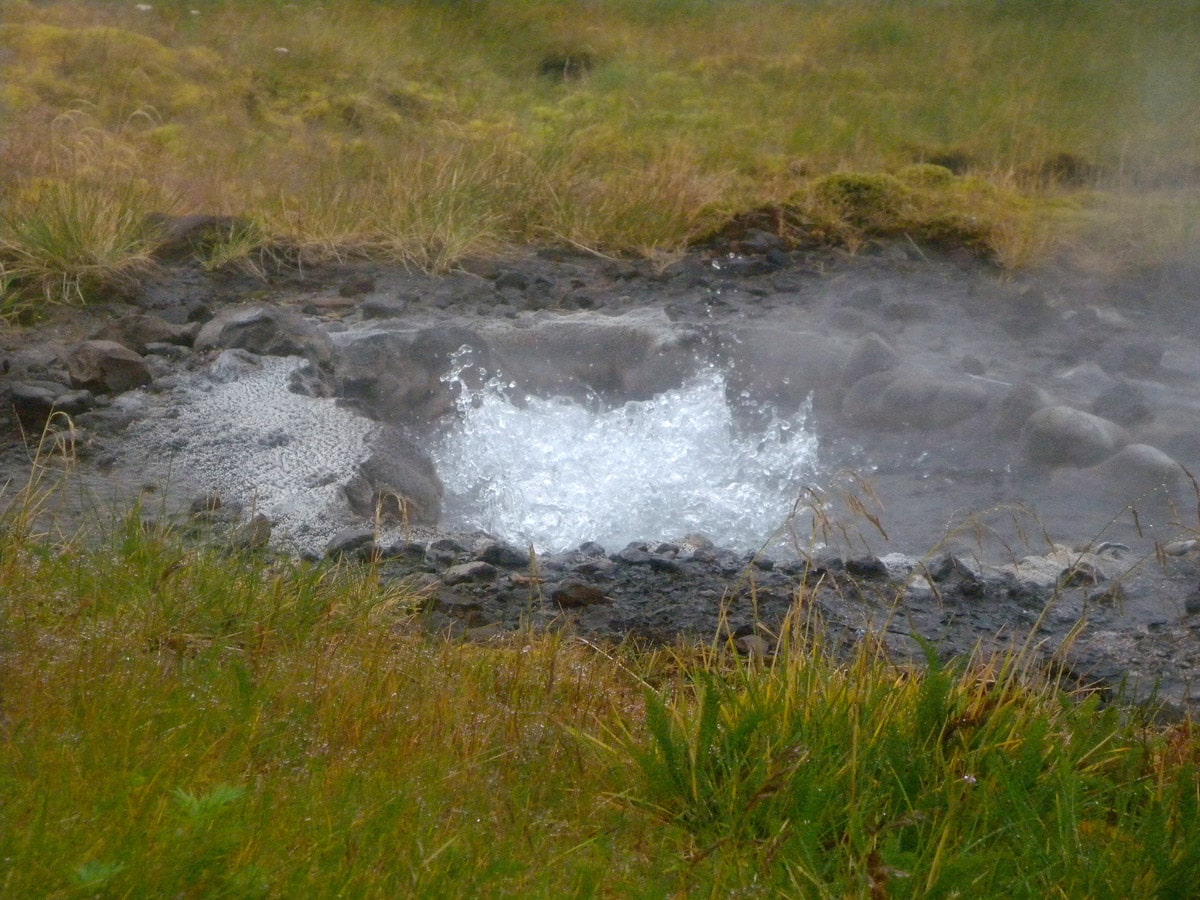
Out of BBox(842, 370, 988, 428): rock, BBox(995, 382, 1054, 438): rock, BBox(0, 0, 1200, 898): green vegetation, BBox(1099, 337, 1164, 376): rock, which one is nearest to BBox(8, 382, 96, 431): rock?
BBox(0, 0, 1200, 898): green vegetation

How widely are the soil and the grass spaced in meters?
0.26

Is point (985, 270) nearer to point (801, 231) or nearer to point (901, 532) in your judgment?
point (801, 231)

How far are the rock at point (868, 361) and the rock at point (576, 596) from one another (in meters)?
2.47

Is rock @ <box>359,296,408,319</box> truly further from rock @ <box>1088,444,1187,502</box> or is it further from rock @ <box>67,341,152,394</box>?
rock @ <box>1088,444,1187,502</box>

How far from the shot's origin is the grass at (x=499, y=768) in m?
1.81

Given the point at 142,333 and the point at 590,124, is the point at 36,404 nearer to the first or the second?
the point at 142,333

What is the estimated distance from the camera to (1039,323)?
6.84 metres

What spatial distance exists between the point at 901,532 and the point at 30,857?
3688mm

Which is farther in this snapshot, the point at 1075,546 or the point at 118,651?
the point at 1075,546

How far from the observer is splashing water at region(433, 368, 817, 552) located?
4863 mm

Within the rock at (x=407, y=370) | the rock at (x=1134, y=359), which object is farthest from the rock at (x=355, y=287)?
the rock at (x=1134, y=359)

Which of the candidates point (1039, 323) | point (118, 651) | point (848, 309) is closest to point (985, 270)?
point (1039, 323)

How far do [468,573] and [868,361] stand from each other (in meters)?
2.72

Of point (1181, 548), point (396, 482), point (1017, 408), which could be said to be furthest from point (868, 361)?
point (396, 482)
